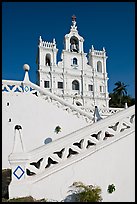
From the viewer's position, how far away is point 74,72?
39.5 meters

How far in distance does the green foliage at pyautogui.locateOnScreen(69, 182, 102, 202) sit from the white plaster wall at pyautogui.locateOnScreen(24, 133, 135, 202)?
0.54 feet

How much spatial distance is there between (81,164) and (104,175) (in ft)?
2.03

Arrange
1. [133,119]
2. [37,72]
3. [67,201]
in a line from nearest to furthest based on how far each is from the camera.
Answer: [67,201] → [133,119] → [37,72]

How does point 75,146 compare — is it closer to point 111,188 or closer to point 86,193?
point 86,193

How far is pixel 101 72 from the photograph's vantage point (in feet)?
138

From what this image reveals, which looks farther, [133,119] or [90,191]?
[133,119]

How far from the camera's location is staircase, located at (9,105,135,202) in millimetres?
4602

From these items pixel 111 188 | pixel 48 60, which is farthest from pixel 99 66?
pixel 111 188

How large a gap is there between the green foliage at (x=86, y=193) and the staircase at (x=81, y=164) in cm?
17

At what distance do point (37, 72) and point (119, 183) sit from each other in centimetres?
3425

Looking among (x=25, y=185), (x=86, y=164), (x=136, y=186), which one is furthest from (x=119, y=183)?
(x=25, y=185)

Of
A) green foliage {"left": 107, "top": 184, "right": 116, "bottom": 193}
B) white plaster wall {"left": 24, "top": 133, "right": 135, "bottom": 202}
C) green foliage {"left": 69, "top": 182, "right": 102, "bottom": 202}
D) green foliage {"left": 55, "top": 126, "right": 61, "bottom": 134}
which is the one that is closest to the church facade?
green foliage {"left": 55, "top": 126, "right": 61, "bottom": 134}

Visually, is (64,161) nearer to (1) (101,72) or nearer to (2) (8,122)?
(2) (8,122)

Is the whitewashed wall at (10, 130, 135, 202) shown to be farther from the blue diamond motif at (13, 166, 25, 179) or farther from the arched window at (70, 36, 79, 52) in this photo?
the arched window at (70, 36, 79, 52)
